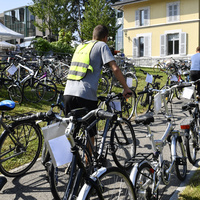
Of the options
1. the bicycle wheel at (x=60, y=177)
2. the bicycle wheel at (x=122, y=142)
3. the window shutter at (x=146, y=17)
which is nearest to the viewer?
the bicycle wheel at (x=60, y=177)

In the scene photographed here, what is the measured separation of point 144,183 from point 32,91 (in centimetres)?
647

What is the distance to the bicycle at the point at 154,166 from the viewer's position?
2492mm

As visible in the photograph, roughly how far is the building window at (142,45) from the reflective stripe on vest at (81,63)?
2529 cm

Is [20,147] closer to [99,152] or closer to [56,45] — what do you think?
[99,152]

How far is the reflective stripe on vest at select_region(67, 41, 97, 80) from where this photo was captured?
10.4 feet

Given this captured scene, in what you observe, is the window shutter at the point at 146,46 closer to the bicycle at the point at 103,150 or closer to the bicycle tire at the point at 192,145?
the bicycle tire at the point at 192,145

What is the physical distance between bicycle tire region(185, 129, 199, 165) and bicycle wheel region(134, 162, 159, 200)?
1.37 meters

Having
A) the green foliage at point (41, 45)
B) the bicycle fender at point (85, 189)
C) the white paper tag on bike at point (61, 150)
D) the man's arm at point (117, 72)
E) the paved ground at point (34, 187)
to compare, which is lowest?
the paved ground at point (34, 187)

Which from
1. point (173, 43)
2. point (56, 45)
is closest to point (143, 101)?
point (56, 45)

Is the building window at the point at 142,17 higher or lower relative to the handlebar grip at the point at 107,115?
higher

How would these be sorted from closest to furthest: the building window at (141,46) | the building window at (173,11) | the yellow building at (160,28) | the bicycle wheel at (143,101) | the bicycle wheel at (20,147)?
the bicycle wheel at (20,147)
the bicycle wheel at (143,101)
the yellow building at (160,28)
the building window at (173,11)
the building window at (141,46)

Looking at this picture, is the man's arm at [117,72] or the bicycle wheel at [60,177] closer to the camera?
the bicycle wheel at [60,177]

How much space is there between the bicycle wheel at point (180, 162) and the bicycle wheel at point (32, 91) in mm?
5738

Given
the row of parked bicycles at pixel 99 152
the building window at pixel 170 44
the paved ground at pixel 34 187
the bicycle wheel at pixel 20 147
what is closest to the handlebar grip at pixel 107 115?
the row of parked bicycles at pixel 99 152
